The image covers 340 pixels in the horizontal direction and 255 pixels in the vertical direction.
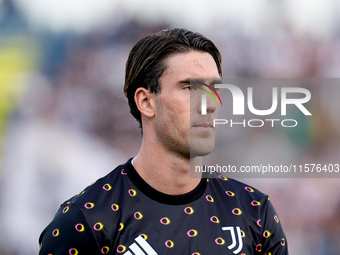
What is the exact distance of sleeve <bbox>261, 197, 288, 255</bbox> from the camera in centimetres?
193

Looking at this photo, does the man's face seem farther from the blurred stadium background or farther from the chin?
the blurred stadium background

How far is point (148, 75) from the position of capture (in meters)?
1.99

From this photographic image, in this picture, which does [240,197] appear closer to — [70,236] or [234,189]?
[234,189]

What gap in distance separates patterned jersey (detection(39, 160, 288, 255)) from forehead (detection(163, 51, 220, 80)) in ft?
1.33

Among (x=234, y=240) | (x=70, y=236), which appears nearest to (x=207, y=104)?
(x=234, y=240)

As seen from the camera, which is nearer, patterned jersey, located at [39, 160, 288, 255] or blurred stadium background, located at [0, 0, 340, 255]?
patterned jersey, located at [39, 160, 288, 255]

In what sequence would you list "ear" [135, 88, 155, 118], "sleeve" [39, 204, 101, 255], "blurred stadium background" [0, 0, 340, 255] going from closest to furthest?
"sleeve" [39, 204, 101, 255], "ear" [135, 88, 155, 118], "blurred stadium background" [0, 0, 340, 255]

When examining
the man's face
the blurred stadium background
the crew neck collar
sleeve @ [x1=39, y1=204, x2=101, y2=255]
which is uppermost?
the blurred stadium background

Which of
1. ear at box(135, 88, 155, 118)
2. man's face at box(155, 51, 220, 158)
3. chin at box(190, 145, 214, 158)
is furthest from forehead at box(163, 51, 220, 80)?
chin at box(190, 145, 214, 158)

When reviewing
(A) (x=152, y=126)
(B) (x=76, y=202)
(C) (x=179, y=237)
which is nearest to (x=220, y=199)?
(C) (x=179, y=237)

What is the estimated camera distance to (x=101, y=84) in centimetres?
495

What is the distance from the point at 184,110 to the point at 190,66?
7.3 inches

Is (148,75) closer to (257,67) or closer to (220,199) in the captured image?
(220,199)

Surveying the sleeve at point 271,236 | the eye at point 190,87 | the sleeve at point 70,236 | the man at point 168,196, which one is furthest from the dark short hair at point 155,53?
the sleeve at point 271,236
